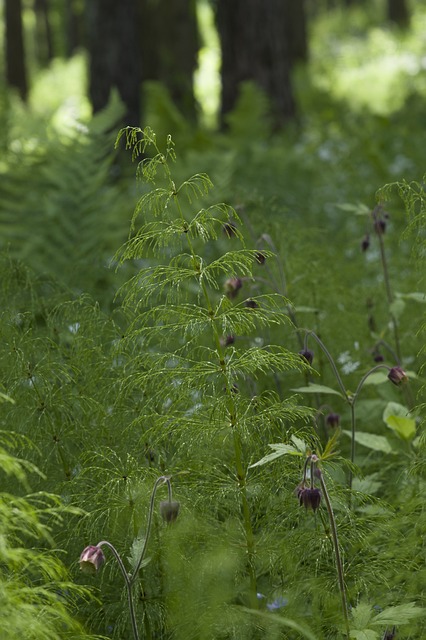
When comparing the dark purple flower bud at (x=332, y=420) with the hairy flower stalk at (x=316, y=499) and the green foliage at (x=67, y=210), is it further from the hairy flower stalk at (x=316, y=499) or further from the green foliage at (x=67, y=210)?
A: the green foliage at (x=67, y=210)

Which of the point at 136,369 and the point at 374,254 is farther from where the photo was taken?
the point at 374,254

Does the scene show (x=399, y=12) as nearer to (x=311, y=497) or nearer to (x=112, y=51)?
(x=112, y=51)

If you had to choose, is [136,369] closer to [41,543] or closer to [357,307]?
[41,543]

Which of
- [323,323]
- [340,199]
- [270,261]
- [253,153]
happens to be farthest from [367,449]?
[253,153]

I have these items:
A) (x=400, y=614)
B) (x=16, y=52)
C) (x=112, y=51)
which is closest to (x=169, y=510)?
(x=400, y=614)

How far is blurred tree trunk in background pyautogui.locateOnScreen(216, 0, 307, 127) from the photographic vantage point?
7660mm

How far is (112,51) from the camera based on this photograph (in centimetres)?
681

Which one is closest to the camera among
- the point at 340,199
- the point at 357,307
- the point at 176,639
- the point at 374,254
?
the point at 176,639

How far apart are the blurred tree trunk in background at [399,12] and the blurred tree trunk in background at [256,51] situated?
1183 centimetres

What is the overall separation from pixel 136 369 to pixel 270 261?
3.24 ft

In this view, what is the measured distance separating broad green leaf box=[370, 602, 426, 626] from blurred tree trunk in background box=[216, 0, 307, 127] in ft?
22.0

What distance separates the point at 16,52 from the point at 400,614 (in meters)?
14.9

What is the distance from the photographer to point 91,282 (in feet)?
10.7

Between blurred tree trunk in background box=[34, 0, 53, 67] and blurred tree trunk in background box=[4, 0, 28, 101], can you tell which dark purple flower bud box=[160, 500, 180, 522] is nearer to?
blurred tree trunk in background box=[4, 0, 28, 101]
